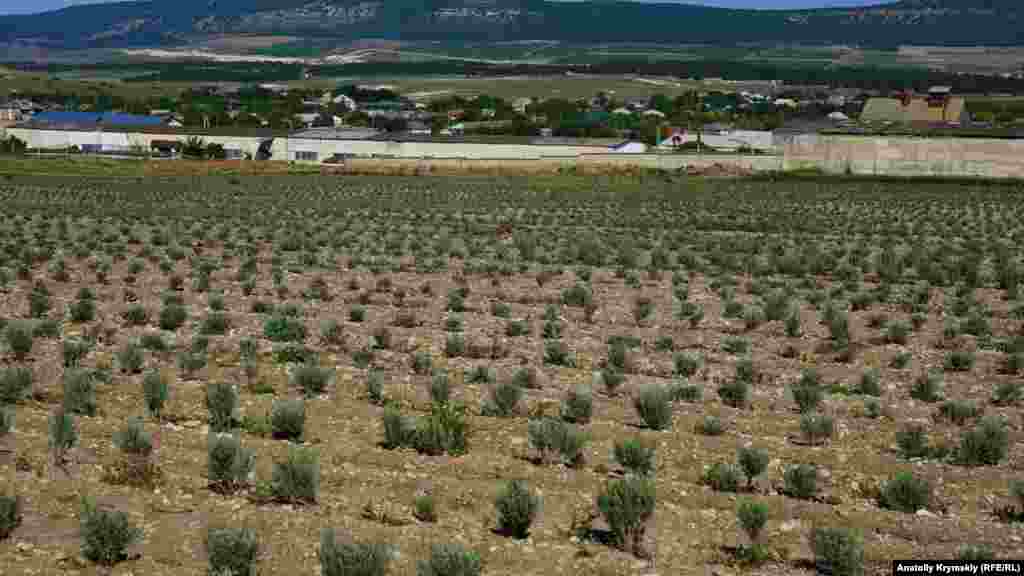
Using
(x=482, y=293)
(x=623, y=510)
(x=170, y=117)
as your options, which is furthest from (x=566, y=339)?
(x=170, y=117)

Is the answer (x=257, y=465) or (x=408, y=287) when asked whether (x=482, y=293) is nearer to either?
(x=408, y=287)

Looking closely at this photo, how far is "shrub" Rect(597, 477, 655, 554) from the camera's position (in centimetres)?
1094

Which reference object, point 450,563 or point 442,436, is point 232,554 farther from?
point 442,436

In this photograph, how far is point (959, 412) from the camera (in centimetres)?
1571

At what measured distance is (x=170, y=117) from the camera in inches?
5285

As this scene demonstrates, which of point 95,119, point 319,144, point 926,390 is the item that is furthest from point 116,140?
Answer: point 926,390

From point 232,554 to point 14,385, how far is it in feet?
21.5

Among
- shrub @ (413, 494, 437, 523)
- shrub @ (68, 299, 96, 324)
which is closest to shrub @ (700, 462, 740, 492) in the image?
shrub @ (413, 494, 437, 523)

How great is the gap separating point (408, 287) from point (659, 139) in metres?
82.0

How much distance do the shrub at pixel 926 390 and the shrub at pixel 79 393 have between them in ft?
29.5

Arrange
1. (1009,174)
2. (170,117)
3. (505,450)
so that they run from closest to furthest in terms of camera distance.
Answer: (505,450)
(1009,174)
(170,117)

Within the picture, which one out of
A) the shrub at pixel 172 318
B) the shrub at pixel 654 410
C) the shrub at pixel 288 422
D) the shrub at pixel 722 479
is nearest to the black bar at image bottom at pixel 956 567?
the shrub at pixel 722 479

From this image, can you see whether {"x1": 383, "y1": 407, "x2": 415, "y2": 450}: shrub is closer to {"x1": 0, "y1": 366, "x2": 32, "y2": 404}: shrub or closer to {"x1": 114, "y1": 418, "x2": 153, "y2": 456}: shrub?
{"x1": 114, "y1": 418, "x2": 153, "y2": 456}: shrub

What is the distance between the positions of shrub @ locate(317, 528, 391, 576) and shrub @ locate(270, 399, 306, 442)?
431 cm
